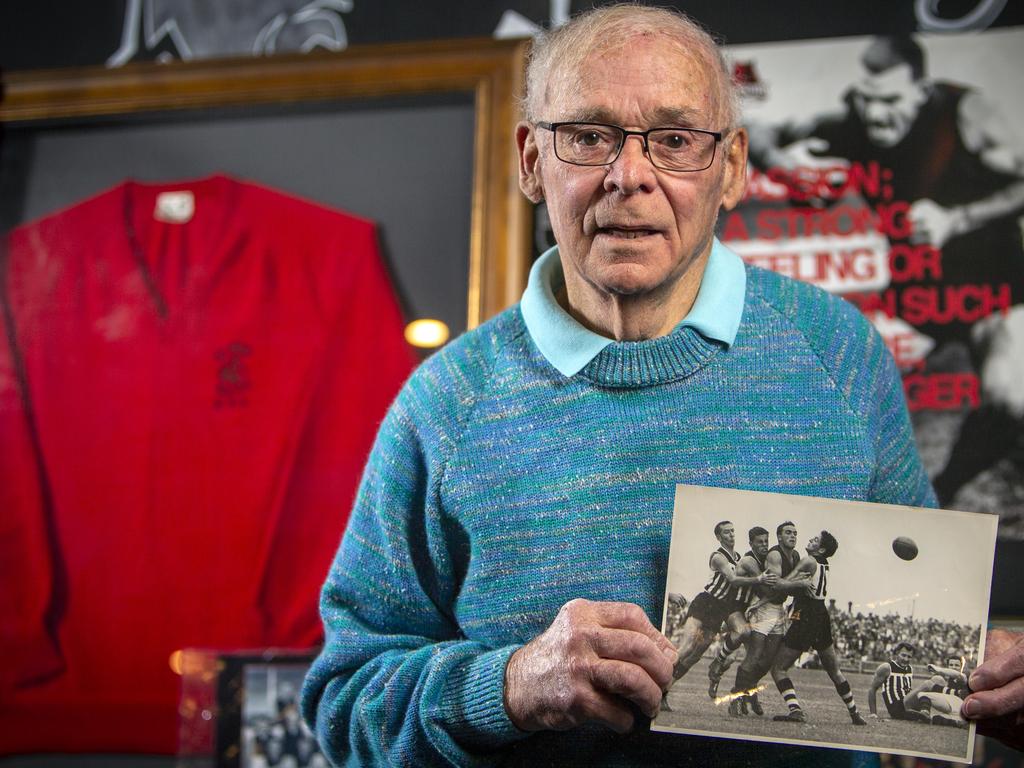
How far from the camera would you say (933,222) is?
62.3 inches

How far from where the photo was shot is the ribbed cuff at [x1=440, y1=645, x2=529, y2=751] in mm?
960

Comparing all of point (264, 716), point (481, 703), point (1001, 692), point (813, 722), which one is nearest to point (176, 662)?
point (264, 716)

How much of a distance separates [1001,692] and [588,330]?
0.50m

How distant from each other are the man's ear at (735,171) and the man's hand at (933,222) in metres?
0.55

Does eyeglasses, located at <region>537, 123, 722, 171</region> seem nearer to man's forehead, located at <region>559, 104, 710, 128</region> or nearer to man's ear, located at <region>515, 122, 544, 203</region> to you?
man's forehead, located at <region>559, 104, 710, 128</region>

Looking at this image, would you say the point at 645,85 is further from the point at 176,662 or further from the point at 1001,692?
the point at 176,662

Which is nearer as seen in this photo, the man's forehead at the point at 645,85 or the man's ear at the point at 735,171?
the man's forehead at the point at 645,85

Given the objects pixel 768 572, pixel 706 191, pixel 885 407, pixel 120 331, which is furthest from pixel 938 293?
pixel 120 331

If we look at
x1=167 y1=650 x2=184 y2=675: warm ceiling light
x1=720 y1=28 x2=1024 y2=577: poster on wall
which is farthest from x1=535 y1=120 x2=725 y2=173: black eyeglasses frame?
x1=167 y1=650 x2=184 y2=675: warm ceiling light

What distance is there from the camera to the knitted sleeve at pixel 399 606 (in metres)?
1.04

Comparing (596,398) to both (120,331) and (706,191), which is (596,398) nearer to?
(706,191)

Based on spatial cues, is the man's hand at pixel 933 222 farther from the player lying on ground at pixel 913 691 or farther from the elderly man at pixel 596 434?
the player lying on ground at pixel 913 691

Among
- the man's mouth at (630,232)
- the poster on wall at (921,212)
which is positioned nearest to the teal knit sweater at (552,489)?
the man's mouth at (630,232)

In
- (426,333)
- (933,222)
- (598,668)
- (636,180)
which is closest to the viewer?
(598,668)
